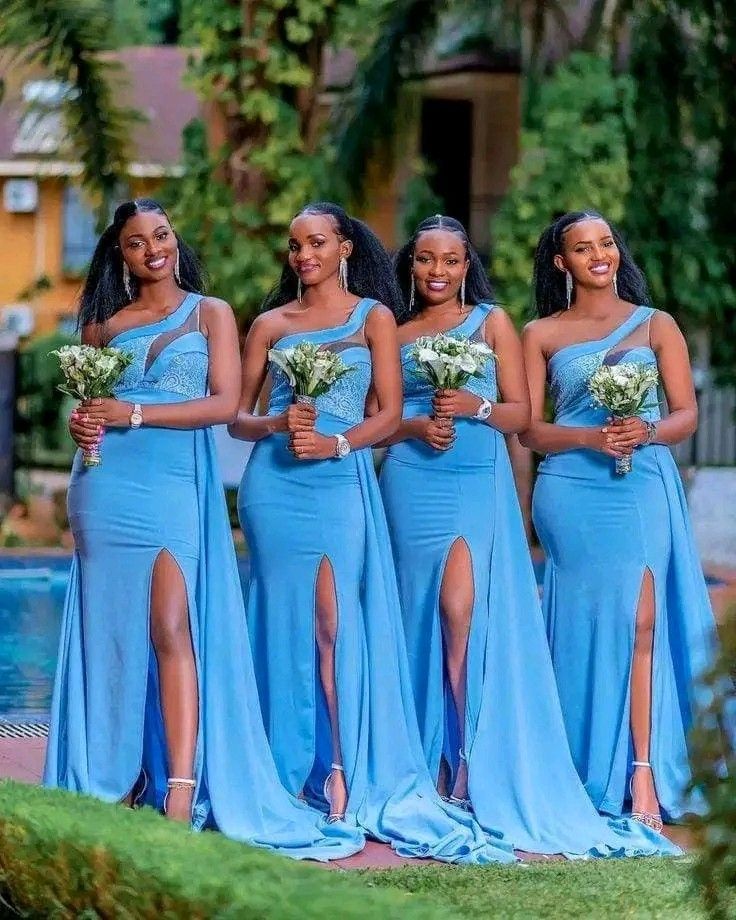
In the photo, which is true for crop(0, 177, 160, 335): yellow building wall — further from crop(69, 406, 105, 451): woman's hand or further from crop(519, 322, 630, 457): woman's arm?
crop(69, 406, 105, 451): woman's hand

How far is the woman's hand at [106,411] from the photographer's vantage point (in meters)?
6.11

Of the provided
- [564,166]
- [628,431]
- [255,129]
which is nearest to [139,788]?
[628,431]

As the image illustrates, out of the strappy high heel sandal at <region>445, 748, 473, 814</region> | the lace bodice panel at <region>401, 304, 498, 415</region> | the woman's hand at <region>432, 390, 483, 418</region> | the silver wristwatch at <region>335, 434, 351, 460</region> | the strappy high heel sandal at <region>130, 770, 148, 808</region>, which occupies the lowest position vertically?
the strappy high heel sandal at <region>445, 748, 473, 814</region>

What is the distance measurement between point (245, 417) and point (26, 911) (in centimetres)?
235

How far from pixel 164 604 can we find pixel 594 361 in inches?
69.0

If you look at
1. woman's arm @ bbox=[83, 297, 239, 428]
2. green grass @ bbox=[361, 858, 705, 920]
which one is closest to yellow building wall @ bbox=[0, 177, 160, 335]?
woman's arm @ bbox=[83, 297, 239, 428]

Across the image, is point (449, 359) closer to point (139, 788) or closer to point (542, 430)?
point (542, 430)

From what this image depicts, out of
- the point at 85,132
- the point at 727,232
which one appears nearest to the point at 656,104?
the point at 727,232

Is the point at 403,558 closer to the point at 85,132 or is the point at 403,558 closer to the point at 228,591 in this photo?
the point at 228,591

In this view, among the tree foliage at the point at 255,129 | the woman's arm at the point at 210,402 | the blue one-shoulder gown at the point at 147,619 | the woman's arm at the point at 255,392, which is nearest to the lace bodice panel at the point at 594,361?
the woman's arm at the point at 255,392

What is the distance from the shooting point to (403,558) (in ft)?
22.2

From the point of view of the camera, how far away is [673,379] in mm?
6781

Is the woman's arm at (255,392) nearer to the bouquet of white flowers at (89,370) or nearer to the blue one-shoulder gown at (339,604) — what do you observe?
the blue one-shoulder gown at (339,604)

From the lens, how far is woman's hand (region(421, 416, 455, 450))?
21.5 ft
